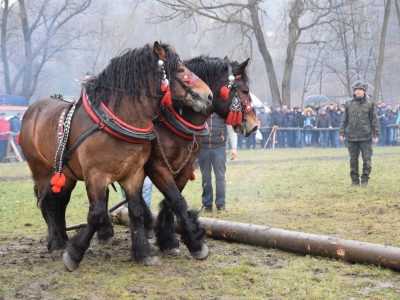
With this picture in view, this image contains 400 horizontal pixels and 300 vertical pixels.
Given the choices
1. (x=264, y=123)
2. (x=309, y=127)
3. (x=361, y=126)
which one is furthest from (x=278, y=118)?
(x=361, y=126)

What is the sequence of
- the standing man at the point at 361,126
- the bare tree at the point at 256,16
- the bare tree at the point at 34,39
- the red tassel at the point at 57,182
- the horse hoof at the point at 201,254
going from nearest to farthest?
Result: the red tassel at the point at 57,182 < the horse hoof at the point at 201,254 < the standing man at the point at 361,126 < the bare tree at the point at 256,16 < the bare tree at the point at 34,39

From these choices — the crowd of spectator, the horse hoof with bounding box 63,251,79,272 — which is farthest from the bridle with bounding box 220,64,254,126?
the crowd of spectator

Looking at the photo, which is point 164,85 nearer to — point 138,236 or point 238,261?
point 138,236

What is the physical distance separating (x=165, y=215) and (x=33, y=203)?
15.6 feet

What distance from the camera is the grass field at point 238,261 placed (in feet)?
16.5

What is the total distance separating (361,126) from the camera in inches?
464

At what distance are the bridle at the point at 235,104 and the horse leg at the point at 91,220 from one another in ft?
6.01

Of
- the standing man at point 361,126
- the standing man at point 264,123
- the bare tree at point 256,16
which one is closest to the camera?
the standing man at point 361,126

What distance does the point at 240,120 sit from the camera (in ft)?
22.6

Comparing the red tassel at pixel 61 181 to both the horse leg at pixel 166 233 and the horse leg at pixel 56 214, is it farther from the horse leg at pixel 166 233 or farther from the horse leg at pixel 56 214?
the horse leg at pixel 166 233

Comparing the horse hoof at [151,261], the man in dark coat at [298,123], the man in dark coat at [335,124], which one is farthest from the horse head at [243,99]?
the man in dark coat at [298,123]

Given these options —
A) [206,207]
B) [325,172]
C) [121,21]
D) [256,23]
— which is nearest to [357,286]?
[206,207]

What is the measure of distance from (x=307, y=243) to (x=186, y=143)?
5.43 ft

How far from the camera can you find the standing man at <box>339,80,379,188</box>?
1179cm
